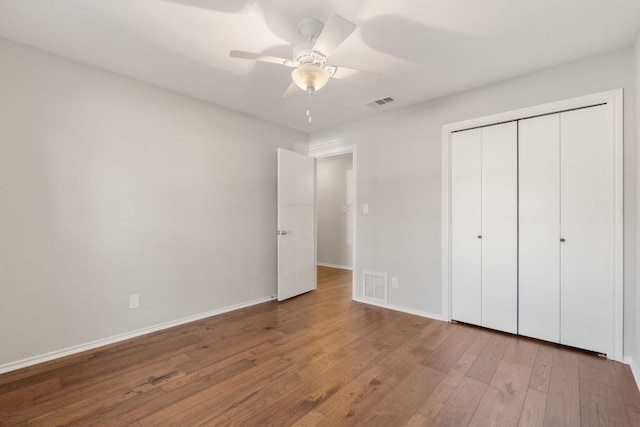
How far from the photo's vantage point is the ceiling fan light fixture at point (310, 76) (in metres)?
1.85

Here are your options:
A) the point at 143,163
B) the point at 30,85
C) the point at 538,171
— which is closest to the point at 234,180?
the point at 143,163

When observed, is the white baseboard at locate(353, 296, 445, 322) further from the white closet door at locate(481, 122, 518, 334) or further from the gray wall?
the gray wall

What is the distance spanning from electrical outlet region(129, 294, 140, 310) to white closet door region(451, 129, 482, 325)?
3.22 metres

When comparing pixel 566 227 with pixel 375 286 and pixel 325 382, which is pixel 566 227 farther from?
pixel 325 382

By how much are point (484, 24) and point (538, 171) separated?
143 cm

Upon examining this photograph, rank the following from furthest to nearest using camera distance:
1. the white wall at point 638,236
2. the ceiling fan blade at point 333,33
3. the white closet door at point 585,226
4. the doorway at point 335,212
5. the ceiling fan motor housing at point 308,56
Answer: the doorway at point 335,212, the white closet door at point 585,226, the white wall at point 638,236, the ceiling fan motor housing at point 308,56, the ceiling fan blade at point 333,33

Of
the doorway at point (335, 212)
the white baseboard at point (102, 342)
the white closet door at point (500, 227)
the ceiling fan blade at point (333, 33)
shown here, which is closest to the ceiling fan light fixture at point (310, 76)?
the ceiling fan blade at point (333, 33)

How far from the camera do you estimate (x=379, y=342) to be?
8.66ft

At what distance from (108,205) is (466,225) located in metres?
3.51

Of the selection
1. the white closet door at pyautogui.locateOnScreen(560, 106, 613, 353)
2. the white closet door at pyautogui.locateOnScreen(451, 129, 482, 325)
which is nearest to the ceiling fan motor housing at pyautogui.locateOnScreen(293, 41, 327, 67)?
the white closet door at pyautogui.locateOnScreen(451, 129, 482, 325)

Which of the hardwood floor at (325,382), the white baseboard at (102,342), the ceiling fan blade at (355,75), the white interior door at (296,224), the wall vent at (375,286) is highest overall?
the ceiling fan blade at (355,75)

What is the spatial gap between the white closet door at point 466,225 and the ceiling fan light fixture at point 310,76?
6.21 ft

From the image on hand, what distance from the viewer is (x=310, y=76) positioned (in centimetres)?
188

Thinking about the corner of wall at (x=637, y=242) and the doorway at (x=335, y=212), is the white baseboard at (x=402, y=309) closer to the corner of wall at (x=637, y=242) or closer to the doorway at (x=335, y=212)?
the corner of wall at (x=637, y=242)
